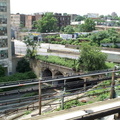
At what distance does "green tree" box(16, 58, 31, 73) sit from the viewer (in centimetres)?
2375

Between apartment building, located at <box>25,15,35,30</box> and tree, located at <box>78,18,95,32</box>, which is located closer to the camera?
tree, located at <box>78,18,95,32</box>

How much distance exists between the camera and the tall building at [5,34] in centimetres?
2067

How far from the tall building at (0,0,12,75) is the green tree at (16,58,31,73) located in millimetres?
1768

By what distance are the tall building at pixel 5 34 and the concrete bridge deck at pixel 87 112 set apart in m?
18.7

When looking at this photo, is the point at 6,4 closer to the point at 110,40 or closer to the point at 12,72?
the point at 12,72

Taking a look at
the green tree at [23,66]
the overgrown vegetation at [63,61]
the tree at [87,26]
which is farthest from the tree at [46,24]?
the green tree at [23,66]

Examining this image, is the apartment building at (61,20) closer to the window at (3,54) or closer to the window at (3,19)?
the window at (3,19)

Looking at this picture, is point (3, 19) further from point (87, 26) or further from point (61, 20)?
point (61, 20)

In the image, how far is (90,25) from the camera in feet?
156

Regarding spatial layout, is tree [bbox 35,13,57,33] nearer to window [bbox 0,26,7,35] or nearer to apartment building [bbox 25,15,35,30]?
apartment building [bbox 25,15,35,30]

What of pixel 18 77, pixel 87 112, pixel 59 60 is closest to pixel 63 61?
pixel 59 60

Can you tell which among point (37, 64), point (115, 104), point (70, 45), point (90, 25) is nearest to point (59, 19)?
point (90, 25)

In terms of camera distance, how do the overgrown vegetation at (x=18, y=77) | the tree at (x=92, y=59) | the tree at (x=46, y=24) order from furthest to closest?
the tree at (x=46, y=24) → the overgrown vegetation at (x=18, y=77) → the tree at (x=92, y=59)

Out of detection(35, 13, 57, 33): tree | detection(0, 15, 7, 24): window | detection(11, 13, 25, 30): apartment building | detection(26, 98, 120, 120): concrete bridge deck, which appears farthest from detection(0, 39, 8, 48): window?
detection(11, 13, 25, 30): apartment building
